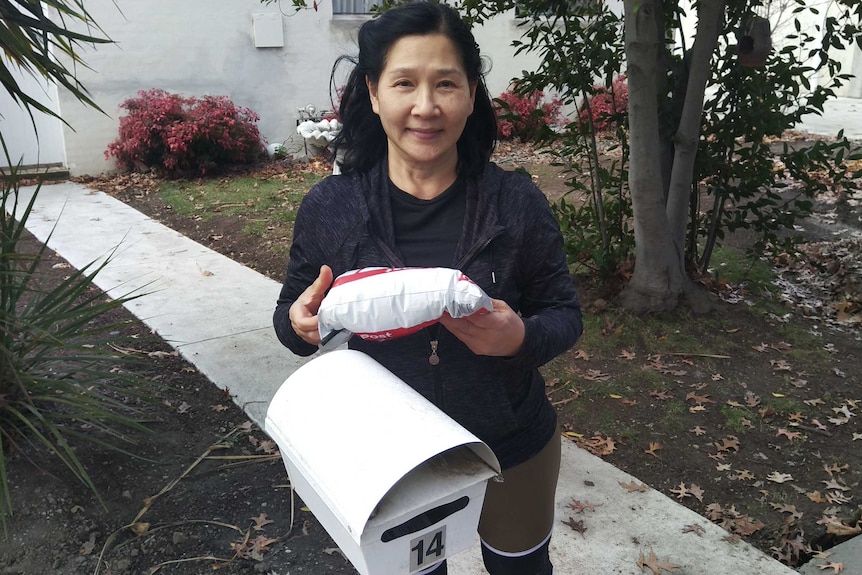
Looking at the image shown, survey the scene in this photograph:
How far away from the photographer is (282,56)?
11.0 metres

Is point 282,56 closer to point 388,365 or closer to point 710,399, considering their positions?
point 710,399

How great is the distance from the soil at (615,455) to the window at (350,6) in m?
7.44

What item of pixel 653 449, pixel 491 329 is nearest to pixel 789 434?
pixel 653 449

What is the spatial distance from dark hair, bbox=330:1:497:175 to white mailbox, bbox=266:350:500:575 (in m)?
0.55

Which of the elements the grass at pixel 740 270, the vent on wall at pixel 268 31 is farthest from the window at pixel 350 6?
the grass at pixel 740 270

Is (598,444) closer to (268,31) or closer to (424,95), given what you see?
(424,95)

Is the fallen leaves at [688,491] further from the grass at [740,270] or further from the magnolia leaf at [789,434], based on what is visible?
the grass at [740,270]

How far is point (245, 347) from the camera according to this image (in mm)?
4703

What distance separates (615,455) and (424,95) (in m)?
2.53

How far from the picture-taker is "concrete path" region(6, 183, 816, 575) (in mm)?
2799

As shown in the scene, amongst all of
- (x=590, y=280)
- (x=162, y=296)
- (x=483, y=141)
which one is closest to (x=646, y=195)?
(x=590, y=280)

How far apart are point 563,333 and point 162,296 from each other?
4.63 metres

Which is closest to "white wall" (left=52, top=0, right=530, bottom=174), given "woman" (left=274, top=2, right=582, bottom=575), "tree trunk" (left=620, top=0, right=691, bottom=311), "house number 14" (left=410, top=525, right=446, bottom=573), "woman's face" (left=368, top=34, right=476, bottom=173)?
"tree trunk" (left=620, top=0, right=691, bottom=311)

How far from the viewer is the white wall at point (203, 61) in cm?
995
